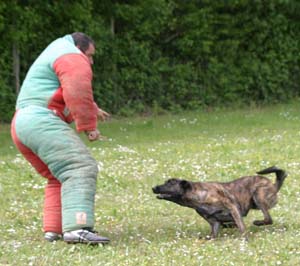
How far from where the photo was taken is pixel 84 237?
7922 mm

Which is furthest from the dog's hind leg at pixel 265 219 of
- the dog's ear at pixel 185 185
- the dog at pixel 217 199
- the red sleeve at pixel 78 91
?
the red sleeve at pixel 78 91

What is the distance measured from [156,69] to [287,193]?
15.1 metres

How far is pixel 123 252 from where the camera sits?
7648 millimetres

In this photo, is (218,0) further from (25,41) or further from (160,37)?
(25,41)

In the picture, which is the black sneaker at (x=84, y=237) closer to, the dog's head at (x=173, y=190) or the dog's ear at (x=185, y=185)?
the dog's head at (x=173, y=190)

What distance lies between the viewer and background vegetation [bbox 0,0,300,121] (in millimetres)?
23484

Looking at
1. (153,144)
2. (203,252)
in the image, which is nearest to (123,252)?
(203,252)

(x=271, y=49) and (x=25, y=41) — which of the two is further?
(x=271, y=49)

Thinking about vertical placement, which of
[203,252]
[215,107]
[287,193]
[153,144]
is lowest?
[215,107]

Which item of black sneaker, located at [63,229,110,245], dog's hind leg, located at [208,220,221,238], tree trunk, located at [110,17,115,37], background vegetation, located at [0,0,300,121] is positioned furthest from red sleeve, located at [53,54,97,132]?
tree trunk, located at [110,17,115,37]

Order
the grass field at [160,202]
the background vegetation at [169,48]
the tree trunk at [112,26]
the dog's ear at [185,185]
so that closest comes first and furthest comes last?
the grass field at [160,202] → the dog's ear at [185,185] → the background vegetation at [169,48] → the tree trunk at [112,26]

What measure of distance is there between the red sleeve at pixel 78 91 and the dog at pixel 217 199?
101 cm

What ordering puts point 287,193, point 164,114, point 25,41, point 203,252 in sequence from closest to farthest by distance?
point 203,252, point 287,193, point 25,41, point 164,114

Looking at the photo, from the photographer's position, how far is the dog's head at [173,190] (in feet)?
27.6
